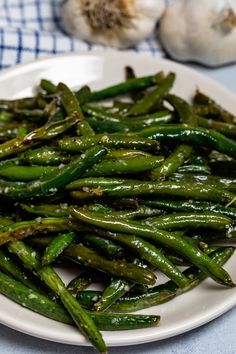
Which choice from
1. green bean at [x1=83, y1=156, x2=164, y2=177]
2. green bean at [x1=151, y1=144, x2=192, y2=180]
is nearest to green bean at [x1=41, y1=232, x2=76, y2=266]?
green bean at [x1=83, y1=156, x2=164, y2=177]

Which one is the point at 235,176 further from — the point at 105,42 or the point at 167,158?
the point at 105,42

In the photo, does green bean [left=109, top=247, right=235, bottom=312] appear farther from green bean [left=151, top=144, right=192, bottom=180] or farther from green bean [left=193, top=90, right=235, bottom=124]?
green bean [left=193, top=90, right=235, bottom=124]

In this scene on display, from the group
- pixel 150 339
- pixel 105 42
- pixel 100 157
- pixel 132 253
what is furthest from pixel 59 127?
pixel 105 42

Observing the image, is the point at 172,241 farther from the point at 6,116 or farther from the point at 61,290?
the point at 6,116

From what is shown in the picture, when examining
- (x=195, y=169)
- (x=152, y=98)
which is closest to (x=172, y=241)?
(x=195, y=169)

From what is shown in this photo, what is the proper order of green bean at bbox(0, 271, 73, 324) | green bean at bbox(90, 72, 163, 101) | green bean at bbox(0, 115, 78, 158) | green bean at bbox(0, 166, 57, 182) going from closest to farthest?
green bean at bbox(0, 271, 73, 324)
green bean at bbox(0, 166, 57, 182)
green bean at bbox(0, 115, 78, 158)
green bean at bbox(90, 72, 163, 101)
